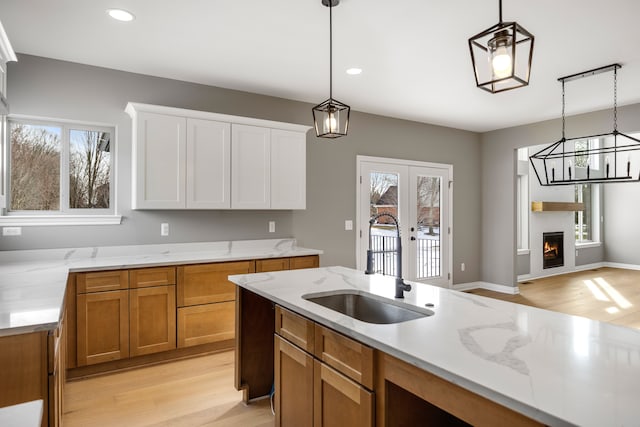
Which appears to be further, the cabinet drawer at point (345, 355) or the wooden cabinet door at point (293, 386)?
the wooden cabinet door at point (293, 386)

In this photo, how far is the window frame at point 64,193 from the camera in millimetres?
3271

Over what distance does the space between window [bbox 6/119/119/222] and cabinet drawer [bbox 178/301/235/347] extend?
127cm

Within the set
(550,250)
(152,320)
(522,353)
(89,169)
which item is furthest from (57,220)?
(550,250)

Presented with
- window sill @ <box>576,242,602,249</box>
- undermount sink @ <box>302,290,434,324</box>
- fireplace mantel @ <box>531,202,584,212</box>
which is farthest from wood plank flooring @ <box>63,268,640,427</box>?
window sill @ <box>576,242,602,249</box>

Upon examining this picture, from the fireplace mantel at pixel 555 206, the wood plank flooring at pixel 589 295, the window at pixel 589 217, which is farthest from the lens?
the window at pixel 589 217

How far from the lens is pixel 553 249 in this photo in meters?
7.93

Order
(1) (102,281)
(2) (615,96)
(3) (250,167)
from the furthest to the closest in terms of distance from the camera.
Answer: (2) (615,96) < (3) (250,167) < (1) (102,281)

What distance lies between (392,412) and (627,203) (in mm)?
10011

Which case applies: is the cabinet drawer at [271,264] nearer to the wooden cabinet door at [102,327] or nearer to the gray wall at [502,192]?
the wooden cabinet door at [102,327]

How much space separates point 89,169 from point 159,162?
2.26 ft

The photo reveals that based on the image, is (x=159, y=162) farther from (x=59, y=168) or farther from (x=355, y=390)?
(x=355, y=390)

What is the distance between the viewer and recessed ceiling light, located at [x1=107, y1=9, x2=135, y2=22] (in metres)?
2.62

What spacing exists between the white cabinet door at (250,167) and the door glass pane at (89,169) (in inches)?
46.0

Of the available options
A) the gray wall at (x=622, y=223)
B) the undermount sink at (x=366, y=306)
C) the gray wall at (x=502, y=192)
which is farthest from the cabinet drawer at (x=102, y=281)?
the gray wall at (x=622, y=223)
